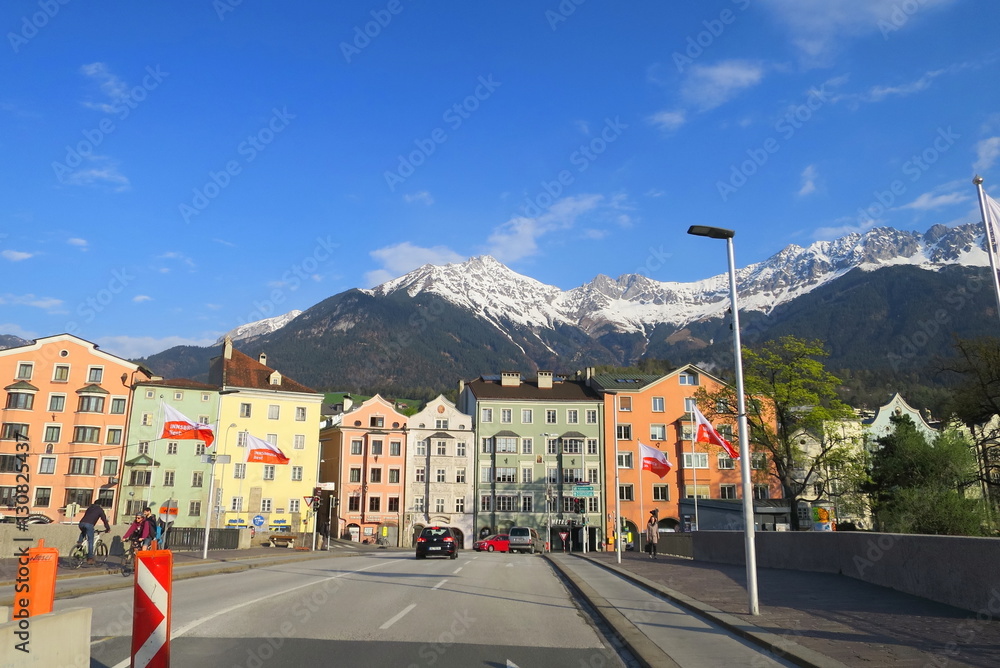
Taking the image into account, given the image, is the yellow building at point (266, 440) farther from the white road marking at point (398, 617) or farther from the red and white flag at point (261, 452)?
the white road marking at point (398, 617)

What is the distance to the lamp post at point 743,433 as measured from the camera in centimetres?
1325

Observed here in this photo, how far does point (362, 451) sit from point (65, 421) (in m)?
27.3

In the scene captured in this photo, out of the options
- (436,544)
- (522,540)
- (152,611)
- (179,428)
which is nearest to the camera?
(152,611)

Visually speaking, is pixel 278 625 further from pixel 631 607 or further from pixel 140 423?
pixel 140 423

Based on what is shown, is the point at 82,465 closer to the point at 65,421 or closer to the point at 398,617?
the point at 65,421

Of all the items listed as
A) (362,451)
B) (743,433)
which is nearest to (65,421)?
(362,451)

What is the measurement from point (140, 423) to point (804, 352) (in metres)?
56.9

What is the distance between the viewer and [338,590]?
17109 mm

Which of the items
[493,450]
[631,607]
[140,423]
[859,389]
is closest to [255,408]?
[140,423]

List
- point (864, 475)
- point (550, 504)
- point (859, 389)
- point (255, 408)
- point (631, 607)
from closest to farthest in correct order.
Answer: point (631, 607), point (864, 475), point (255, 408), point (550, 504), point (859, 389)

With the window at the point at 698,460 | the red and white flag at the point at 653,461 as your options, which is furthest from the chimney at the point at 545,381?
Result: the red and white flag at the point at 653,461

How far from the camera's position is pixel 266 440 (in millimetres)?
71750

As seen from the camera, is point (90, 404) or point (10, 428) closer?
point (10, 428)

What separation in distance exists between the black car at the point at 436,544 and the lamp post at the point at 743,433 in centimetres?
2223
